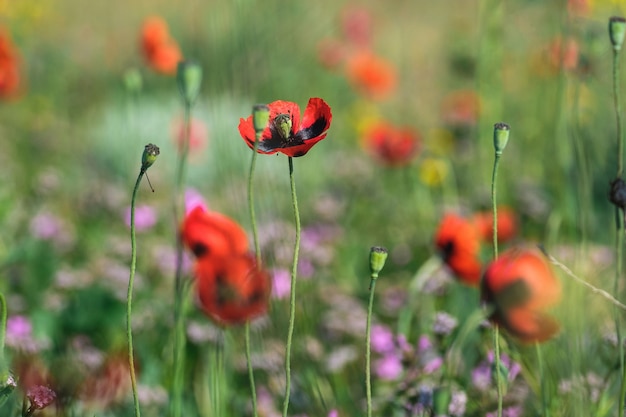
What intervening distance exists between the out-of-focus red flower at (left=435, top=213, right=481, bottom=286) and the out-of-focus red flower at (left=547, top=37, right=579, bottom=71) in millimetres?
334

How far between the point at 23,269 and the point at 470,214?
3.64ft

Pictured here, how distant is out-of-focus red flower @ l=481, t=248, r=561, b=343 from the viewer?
82 centimetres

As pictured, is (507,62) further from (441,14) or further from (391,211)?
(441,14)

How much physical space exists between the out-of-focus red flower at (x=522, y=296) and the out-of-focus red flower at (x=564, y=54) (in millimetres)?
687

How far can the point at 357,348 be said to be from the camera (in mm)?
1629

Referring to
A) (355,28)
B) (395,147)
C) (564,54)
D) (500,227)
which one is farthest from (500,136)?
(355,28)

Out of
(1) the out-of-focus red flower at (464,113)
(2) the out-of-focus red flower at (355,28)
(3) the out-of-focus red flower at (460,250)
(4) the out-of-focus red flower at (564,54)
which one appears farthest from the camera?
(2) the out-of-focus red flower at (355,28)

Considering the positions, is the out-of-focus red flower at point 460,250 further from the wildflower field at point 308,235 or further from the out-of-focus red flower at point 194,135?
the out-of-focus red flower at point 194,135

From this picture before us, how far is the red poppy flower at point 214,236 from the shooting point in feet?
3.18

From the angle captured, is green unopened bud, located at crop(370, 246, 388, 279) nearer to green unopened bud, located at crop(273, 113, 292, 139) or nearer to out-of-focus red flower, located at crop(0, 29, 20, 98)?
green unopened bud, located at crop(273, 113, 292, 139)

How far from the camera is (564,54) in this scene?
1462 millimetres

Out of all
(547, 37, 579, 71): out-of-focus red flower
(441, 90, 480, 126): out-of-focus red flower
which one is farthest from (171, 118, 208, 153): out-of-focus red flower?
(547, 37, 579, 71): out-of-focus red flower

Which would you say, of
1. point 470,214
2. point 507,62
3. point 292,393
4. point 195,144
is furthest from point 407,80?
point 292,393

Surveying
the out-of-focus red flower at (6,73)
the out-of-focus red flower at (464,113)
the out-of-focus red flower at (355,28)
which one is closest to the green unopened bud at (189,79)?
the out-of-focus red flower at (6,73)
